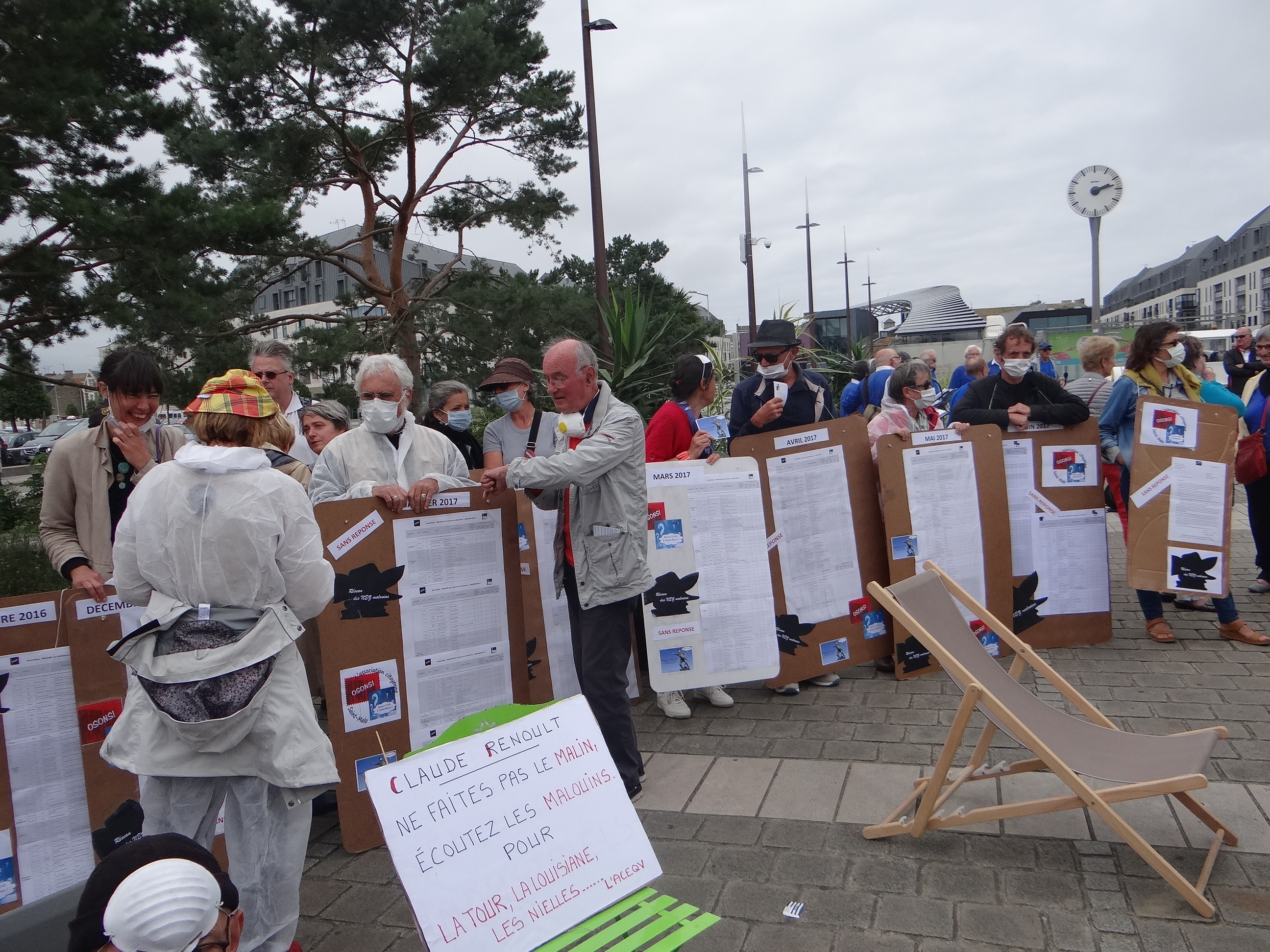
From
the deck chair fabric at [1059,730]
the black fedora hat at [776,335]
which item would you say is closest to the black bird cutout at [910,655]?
the deck chair fabric at [1059,730]

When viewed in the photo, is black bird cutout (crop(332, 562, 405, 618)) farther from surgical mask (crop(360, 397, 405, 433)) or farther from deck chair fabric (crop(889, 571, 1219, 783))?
deck chair fabric (crop(889, 571, 1219, 783))

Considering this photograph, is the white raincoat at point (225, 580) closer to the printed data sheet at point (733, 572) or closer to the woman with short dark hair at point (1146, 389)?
the printed data sheet at point (733, 572)

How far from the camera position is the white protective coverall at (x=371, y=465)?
149 inches

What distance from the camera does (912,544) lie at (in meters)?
5.19

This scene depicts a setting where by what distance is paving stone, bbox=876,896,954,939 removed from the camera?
2.70 m

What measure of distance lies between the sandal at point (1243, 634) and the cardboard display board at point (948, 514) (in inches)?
51.9

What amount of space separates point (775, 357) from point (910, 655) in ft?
6.21

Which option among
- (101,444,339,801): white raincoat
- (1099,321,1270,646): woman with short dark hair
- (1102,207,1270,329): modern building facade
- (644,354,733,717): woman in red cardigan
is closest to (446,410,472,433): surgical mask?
(644,354,733,717): woman in red cardigan

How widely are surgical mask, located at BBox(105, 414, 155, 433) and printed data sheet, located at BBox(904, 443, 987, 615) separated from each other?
3.82 meters

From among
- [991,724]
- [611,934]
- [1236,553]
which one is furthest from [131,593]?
[1236,553]

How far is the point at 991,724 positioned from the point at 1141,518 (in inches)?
111

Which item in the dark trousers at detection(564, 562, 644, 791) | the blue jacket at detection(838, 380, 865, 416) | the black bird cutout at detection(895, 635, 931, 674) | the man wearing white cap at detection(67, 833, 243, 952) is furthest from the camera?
the blue jacket at detection(838, 380, 865, 416)

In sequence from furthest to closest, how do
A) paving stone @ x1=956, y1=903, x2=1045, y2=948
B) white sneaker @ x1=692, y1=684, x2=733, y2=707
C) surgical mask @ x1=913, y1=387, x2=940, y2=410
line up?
surgical mask @ x1=913, y1=387, x2=940, y2=410 → white sneaker @ x1=692, y1=684, x2=733, y2=707 → paving stone @ x1=956, y1=903, x2=1045, y2=948

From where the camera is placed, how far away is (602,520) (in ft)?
12.1
